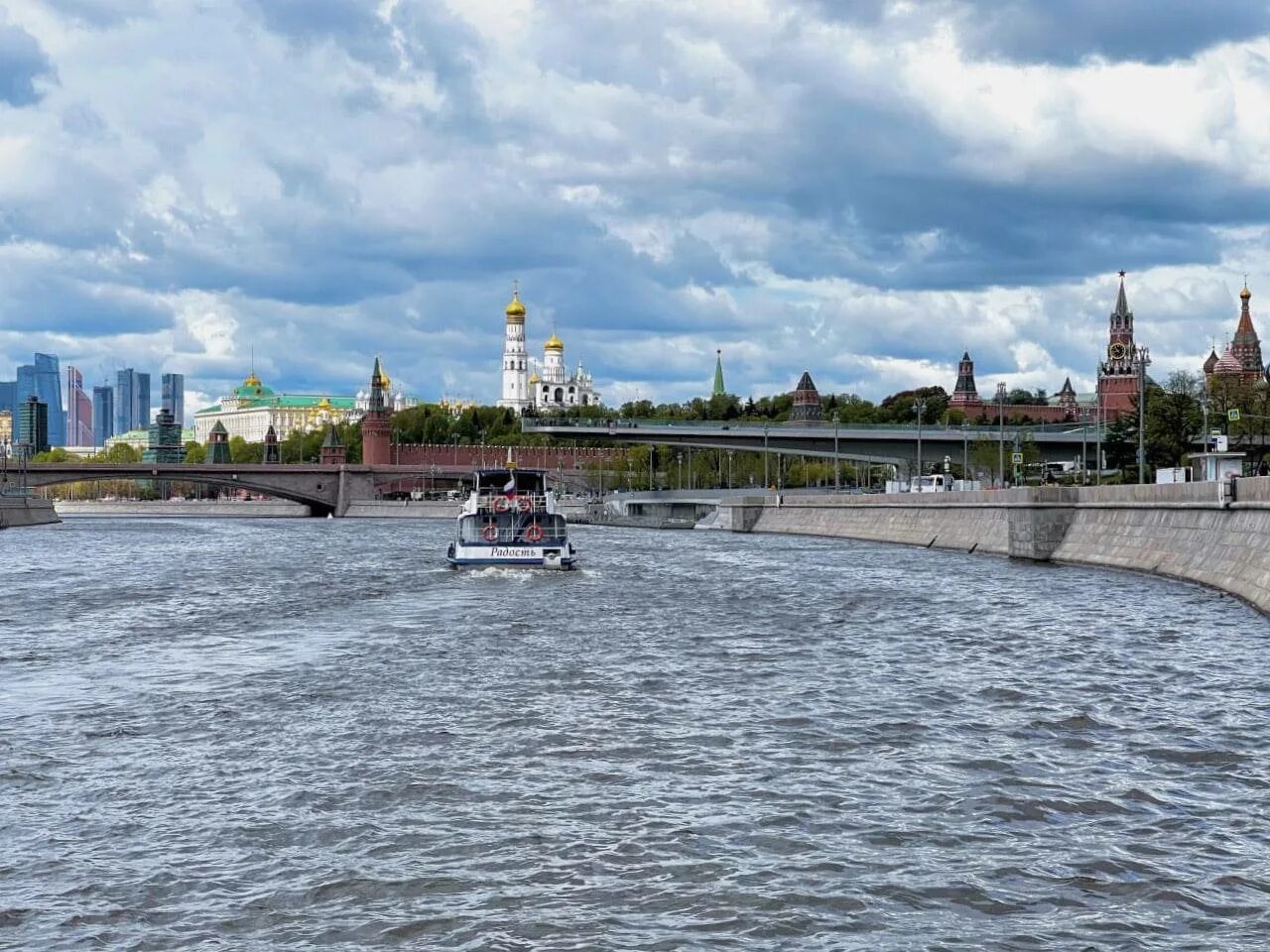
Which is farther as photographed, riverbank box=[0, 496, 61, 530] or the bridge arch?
the bridge arch

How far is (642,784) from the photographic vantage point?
656 inches

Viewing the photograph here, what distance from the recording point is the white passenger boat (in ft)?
180

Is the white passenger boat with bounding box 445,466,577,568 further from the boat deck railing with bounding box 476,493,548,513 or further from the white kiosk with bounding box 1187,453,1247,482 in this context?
the white kiosk with bounding box 1187,453,1247,482

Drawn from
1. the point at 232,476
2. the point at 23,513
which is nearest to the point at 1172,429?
the point at 23,513

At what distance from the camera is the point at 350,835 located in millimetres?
14648

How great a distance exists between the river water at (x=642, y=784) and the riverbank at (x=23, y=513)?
89.8 meters

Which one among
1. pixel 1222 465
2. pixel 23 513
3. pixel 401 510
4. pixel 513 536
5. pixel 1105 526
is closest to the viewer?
pixel 1222 465

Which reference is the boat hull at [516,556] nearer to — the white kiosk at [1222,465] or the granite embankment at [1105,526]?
the granite embankment at [1105,526]

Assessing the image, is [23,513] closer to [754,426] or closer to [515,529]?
[754,426]

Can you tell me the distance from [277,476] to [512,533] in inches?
4733

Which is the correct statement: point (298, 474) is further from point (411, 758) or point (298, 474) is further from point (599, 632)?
point (411, 758)

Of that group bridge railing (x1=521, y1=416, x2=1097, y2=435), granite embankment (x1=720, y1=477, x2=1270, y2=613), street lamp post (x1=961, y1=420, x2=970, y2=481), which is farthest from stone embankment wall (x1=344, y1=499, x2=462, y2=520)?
granite embankment (x1=720, y1=477, x2=1270, y2=613)

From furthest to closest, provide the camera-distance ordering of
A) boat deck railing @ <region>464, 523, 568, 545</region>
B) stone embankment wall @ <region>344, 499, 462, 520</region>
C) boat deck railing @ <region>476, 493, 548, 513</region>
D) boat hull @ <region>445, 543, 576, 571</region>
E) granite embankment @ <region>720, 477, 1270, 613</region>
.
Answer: stone embankment wall @ <region>344, 499, 462, 520</region>, boat deck railing @ <region>476, 493, 548, 513</region>, boat deck railing @ <region>464, 523, 568, 545</region>, boat hull @ <region>445, 543, 576, 571</region>, granite embankment @ <region>720, 477, 1270, 613</region>

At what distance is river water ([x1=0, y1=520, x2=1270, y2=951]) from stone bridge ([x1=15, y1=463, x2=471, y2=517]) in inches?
4937
